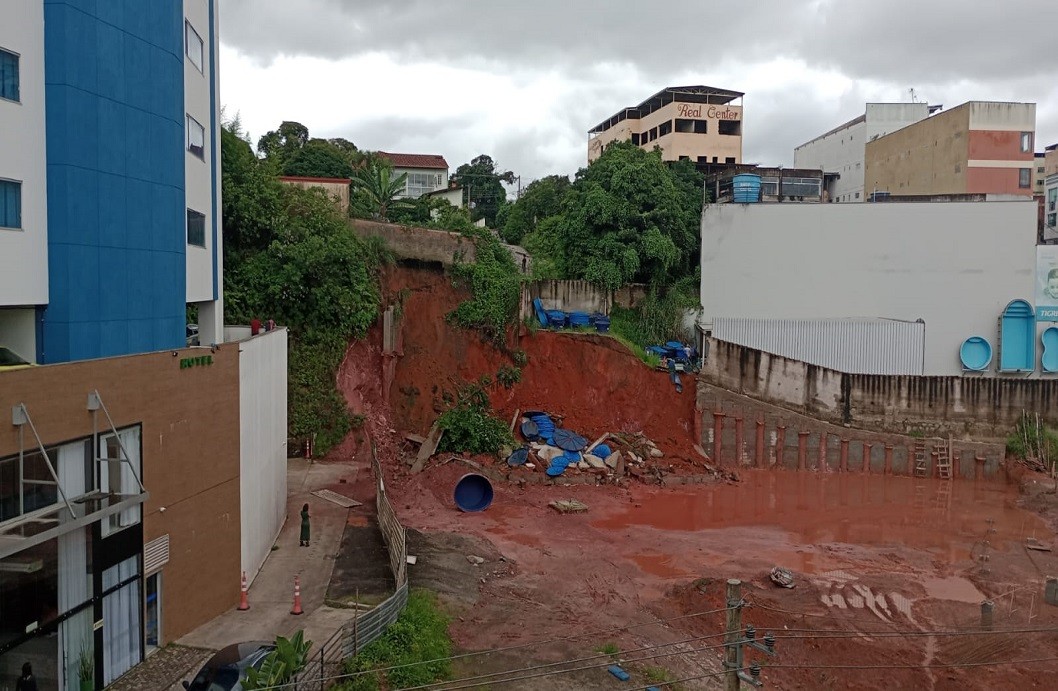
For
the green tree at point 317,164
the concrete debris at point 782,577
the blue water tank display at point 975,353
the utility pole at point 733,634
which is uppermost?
the green tree at point 317,164

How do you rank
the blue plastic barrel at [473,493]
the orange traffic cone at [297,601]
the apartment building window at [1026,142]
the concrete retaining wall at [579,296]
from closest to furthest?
the orange traffic cone at [297,601] < the blue plastic barrel at [473,493] < the concrete retaining wall at [579,296] < the apartment building window at [1026,142]

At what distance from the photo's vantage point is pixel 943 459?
29.8 m

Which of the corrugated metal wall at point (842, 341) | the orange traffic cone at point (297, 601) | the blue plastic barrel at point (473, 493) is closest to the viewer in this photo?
the orange traffic cone at point (297, 601)

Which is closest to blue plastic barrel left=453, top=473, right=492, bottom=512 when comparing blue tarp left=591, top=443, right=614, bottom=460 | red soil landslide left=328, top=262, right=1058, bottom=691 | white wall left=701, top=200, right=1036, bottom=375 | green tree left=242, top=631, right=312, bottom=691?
red soil landslide left=328, top=262, right=1058, bottom=691

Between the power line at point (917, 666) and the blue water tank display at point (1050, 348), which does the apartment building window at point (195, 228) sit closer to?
the power line at point (917, 666)

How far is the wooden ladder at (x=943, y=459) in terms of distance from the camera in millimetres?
29656

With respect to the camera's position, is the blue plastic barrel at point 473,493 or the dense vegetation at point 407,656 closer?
the dense vegetation at point 407,656

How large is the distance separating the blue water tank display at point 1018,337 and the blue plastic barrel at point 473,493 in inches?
922

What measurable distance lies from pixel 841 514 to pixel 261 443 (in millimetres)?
18609

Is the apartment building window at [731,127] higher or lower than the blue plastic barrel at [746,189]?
higher

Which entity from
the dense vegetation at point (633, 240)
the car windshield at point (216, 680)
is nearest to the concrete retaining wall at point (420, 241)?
the dense vegetation at point (633, 240)

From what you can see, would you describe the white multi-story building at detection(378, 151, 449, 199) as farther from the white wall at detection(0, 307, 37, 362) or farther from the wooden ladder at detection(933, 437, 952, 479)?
the white wall at detection(0, 307, 37, 362)

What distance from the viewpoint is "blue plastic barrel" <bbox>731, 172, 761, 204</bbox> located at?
111 ft

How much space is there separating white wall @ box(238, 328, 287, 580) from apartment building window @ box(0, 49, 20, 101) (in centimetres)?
591
